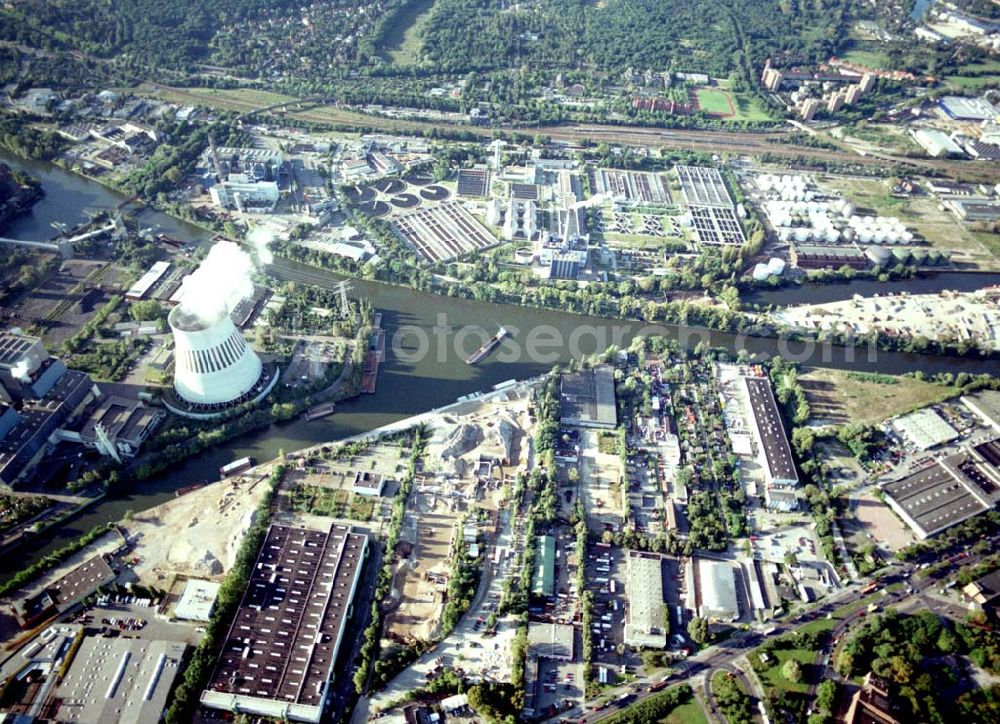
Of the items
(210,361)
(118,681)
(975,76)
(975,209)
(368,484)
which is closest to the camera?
(118,681)

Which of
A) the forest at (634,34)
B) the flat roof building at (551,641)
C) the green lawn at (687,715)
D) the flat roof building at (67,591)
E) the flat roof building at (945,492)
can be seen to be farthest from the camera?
the forest at (634,34)

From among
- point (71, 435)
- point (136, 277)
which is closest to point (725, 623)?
point (71, 435)

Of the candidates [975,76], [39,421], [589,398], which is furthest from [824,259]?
[975,76]

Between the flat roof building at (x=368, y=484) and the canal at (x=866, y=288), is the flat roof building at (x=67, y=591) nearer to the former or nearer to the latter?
the flat roof building at (x=368, y=484)

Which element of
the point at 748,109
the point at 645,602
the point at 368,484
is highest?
Answer: the point at 748,109

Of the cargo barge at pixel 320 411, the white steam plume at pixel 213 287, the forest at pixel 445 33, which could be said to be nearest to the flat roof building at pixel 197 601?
the cargo barge at pixel 320 411

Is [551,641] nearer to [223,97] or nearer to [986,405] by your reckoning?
[986,405]

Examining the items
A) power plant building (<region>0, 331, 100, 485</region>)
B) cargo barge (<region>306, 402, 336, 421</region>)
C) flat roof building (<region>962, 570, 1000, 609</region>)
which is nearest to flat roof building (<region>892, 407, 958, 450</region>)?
flat roof building (<region>962, 570, 1000, 609</region>)

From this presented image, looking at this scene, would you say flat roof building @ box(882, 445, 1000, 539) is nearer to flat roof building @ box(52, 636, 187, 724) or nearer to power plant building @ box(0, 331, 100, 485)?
flat roof building @ box(52, 636, 187, 724)
